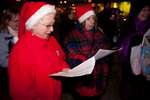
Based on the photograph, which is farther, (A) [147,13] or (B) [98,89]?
(A) [147,13]

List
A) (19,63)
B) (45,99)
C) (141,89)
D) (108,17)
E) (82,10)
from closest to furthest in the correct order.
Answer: (19,63)
(45,99)
(82,10)
(141,89)
(108,17)

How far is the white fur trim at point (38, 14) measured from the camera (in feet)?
10.0

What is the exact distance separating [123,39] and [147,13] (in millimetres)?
597

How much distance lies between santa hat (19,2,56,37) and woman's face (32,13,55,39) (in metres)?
0.04

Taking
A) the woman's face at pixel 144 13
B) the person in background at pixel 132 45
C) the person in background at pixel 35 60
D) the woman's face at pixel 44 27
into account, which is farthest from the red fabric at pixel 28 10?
Result: the woman's face at pixel 144 13

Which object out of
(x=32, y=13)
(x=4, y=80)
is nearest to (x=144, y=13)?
(x=32, y=13)

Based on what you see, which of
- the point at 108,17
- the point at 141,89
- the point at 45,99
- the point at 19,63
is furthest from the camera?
the point at 108,17

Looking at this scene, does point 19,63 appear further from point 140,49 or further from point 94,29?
point 140,49

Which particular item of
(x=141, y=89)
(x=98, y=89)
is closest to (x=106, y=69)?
(x=98, y=89)

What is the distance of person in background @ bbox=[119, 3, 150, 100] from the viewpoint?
14.2 feet

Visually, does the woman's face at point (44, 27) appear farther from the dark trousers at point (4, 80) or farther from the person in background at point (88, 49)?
the dark trousers at point (4, 80)

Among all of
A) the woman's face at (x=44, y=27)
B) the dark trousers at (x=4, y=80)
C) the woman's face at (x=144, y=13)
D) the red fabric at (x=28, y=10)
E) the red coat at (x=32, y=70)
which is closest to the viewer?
the red coat at (x=32, y=70)

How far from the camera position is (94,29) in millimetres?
4129

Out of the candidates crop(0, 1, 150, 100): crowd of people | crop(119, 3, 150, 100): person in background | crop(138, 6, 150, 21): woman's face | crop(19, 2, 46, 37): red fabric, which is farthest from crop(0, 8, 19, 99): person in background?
crop(138, 6, 150, 21): woman's face
